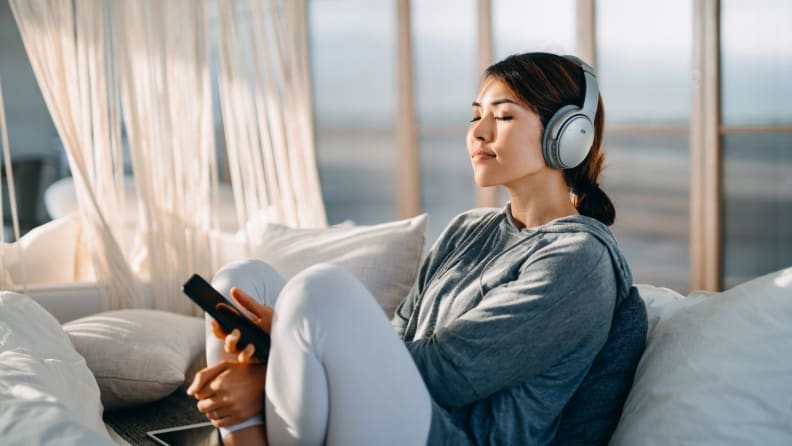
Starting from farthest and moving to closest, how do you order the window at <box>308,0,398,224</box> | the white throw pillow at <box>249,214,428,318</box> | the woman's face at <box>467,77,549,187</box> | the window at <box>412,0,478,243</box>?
1. the window at <box>308,0,398,224</box>
2. the window at <box>412,0,478,243</box>
3. the white throw pillow at <box>249,214,428,318</box>
4. the woman's face at <box>467,77,549,187</box>

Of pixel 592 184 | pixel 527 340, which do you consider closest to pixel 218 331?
pixel 527 340

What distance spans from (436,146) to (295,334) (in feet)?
10.0

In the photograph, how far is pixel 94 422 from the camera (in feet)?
5.36

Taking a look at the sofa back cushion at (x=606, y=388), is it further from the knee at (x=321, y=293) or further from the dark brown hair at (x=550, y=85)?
the knee at (x=321, y=293)

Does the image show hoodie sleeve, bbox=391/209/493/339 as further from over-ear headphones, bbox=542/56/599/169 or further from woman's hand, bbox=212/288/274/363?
woman's hand, bbox=212/288/274/363

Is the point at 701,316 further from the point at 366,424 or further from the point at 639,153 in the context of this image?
the point at 639,153

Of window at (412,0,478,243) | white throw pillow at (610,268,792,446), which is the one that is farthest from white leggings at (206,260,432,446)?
window at (412,0,478,243)

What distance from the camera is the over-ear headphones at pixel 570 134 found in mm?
1607

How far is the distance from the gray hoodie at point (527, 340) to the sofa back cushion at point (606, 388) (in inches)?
1.0

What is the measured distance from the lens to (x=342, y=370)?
4.41 ft

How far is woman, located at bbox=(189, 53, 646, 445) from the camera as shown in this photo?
4.44 ft

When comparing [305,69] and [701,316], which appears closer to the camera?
[701,316]

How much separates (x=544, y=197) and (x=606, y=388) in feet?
1.14

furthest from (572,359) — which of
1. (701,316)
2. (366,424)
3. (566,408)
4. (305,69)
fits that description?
(305,69)
